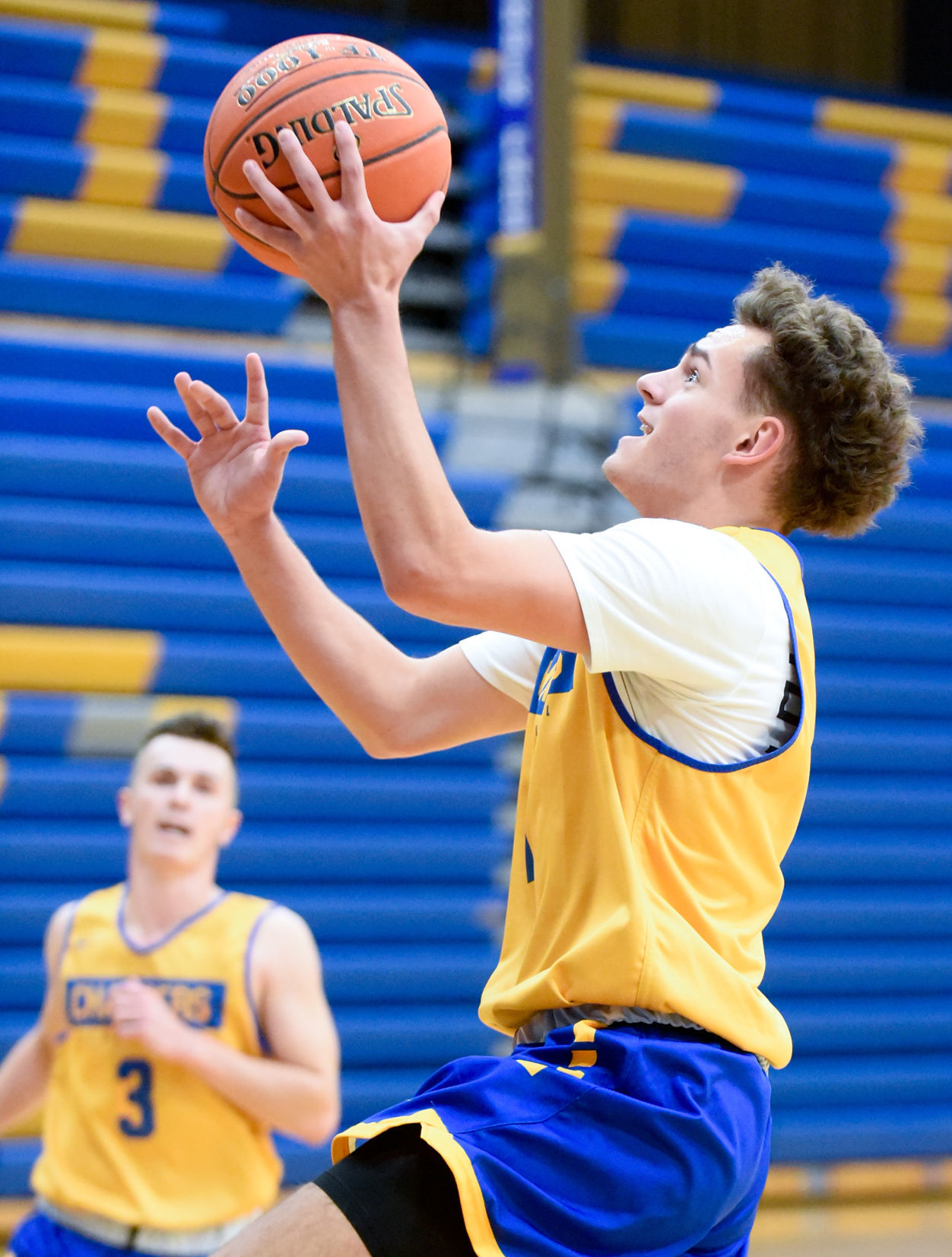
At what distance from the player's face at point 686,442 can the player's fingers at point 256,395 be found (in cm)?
48

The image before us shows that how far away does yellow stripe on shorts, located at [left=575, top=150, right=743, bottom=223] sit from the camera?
6527 mm

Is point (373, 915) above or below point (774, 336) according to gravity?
below

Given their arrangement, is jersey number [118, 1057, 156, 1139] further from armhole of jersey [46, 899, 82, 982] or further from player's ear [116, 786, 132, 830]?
player's ear [116, 786, 132, 830]

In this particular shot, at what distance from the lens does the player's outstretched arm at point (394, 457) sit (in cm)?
156

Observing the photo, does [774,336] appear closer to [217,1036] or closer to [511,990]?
[511,990]

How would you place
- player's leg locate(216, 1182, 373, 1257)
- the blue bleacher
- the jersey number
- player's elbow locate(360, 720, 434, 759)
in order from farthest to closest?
the blue bleacher < the jersey number < player's elbow locate(360, 720, 434, 759) < player's leg locate(216, 1182, 373, 1257)

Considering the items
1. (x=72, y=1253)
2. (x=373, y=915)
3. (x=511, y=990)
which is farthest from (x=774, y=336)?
(x=373, y=915)

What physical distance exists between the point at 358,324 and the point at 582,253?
509 centimetres

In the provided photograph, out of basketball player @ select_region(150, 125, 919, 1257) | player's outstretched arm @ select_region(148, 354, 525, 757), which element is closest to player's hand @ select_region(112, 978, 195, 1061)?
player's outstretched arm @ select_region(148, 354, 525, 757)

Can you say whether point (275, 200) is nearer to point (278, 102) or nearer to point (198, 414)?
point (278, 102)

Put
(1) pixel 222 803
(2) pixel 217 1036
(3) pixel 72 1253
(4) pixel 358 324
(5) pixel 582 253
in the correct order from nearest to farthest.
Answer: (4) pixel 358 324 < (3) pixel 72 1253 < (2) pixel 217 1036 < (1) pixel 222 803 < (5) pixel 582 253

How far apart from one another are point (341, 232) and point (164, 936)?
2.46 metres

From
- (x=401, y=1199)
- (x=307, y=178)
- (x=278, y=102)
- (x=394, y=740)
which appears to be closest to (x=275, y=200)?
(x=307, y=178)

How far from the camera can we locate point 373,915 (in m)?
5.39
